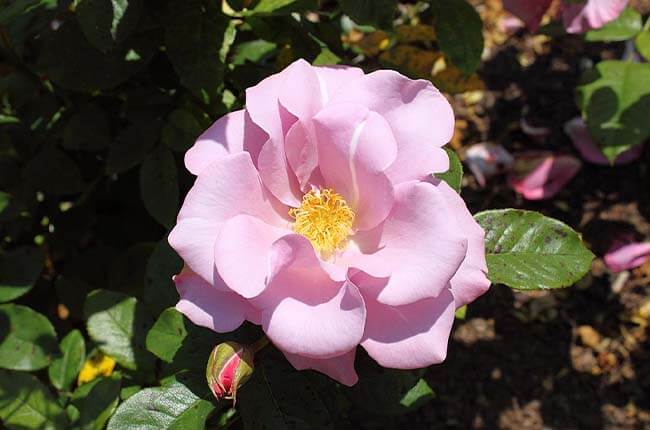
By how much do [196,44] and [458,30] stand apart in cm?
45

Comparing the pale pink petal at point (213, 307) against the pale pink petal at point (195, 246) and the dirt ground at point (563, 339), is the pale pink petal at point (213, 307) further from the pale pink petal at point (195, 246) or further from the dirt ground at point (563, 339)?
the dirt ground at point (563, 339)

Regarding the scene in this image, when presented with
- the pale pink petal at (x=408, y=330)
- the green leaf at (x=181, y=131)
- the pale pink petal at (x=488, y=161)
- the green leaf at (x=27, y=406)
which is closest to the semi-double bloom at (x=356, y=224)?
the pale pink petal at (x=408, y=330)

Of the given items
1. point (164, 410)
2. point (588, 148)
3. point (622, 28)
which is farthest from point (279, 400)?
point (588, 148)

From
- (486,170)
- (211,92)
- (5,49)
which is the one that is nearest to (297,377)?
(211,92)

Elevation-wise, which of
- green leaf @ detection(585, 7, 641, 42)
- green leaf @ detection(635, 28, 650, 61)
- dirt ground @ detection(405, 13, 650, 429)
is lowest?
dirt ground @ detection(405, 13, 650, 429)

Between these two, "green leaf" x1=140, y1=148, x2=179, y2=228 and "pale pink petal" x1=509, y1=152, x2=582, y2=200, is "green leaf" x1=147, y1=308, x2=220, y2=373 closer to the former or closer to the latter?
"green leaf" x1=140, y1=148, x2=179, y2=228

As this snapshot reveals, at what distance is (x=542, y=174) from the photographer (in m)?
2.01

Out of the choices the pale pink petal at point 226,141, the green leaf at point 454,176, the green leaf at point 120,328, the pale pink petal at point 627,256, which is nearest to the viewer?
the pale pink petal at point 226,141

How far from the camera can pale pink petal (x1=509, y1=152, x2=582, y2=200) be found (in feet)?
6.60

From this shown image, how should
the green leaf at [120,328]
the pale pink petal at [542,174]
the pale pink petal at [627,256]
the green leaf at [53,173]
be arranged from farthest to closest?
1. the pale pink petal at [542,174]
2. the pale pink petal at [627,256]
3. the green leaf at [53,173]
4. the green leaf at [120,328]

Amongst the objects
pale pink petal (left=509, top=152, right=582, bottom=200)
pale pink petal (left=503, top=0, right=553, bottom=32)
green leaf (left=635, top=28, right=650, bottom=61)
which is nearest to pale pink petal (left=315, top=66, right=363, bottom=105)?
pale pink petal (left=503, top=0, right=553, bottom=32)

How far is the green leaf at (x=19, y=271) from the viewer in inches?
51.1

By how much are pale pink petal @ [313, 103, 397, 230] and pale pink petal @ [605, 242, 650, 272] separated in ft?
3.84

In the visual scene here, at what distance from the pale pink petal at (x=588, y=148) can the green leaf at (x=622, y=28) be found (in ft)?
1.67
